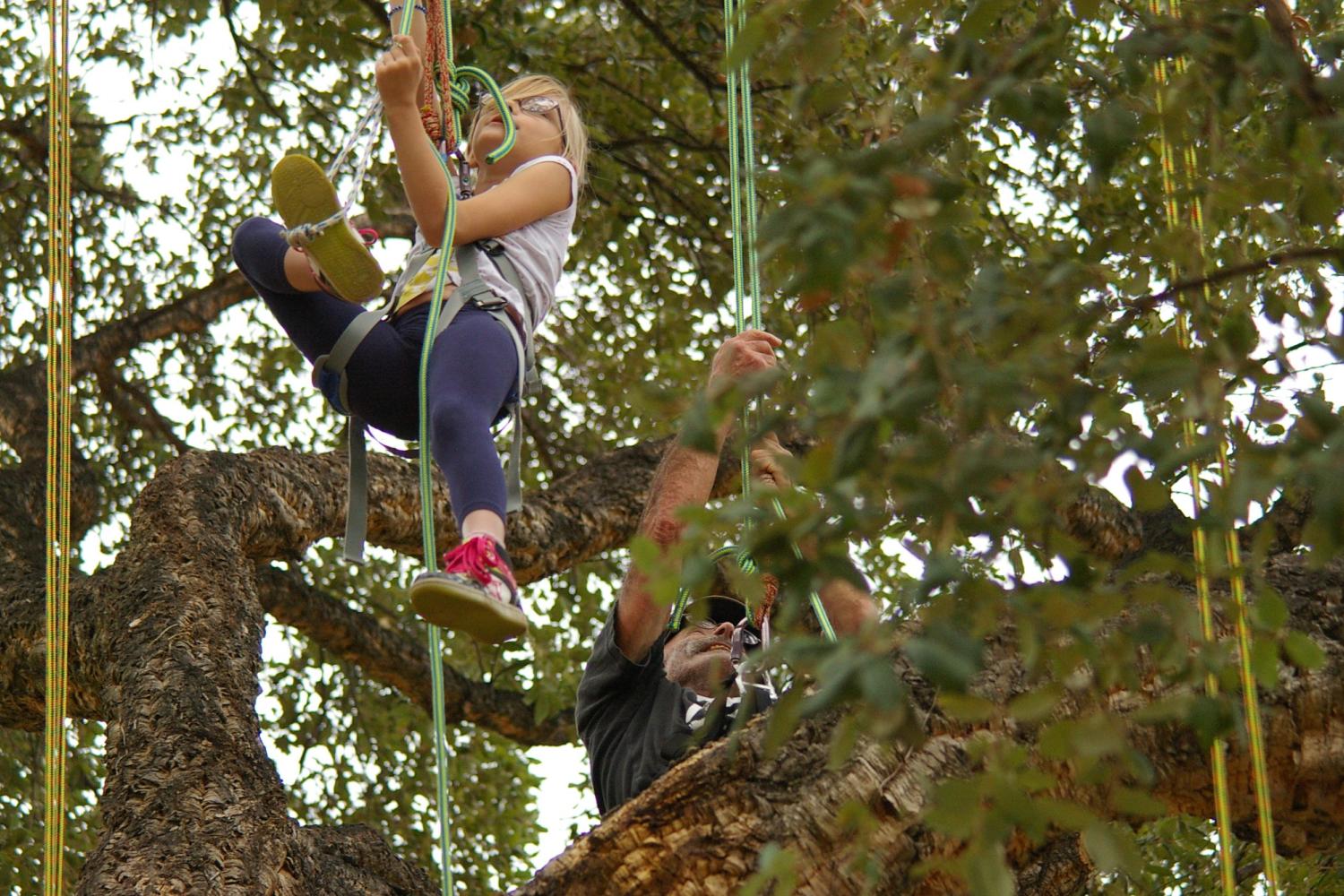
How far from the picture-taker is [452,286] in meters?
3.12

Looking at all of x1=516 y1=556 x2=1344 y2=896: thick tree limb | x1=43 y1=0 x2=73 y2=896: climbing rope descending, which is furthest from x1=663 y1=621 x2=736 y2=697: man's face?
x1=43 y1=0 x2=73 y2=896: climbing rope descending

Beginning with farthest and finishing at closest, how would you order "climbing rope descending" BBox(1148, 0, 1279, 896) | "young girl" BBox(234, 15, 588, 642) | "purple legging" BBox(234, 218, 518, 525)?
"purple legging" BBox(234, 218, 518, 525) < "young girl" BBox(234, 15, 588, 642) < "climbing rope descending" BBox(1148, 0, 1279, 896)

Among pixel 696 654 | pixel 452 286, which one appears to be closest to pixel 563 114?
pixel 452 286

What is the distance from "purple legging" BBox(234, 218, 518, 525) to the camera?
2.87 metres

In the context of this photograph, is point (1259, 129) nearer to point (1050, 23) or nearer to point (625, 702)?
point (625, 702)

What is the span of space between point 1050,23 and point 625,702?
2.14 meters

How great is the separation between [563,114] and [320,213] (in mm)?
662

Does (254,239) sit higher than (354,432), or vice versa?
(254,239)

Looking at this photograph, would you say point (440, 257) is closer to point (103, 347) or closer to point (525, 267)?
point (525, 267)

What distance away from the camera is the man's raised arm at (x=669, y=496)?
129 inches

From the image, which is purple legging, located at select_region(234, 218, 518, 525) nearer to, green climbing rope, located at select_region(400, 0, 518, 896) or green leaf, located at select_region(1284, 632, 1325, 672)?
green climbing rope, located at select_region(400, 0, 518, 896)

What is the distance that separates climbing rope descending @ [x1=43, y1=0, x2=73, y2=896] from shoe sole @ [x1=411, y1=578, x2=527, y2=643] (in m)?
0.89

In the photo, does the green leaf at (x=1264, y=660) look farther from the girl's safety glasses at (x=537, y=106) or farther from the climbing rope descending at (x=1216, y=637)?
the girl's safety glasses at (x=537, y=106)

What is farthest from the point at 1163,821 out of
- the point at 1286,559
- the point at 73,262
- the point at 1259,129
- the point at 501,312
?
the point at 73,262
